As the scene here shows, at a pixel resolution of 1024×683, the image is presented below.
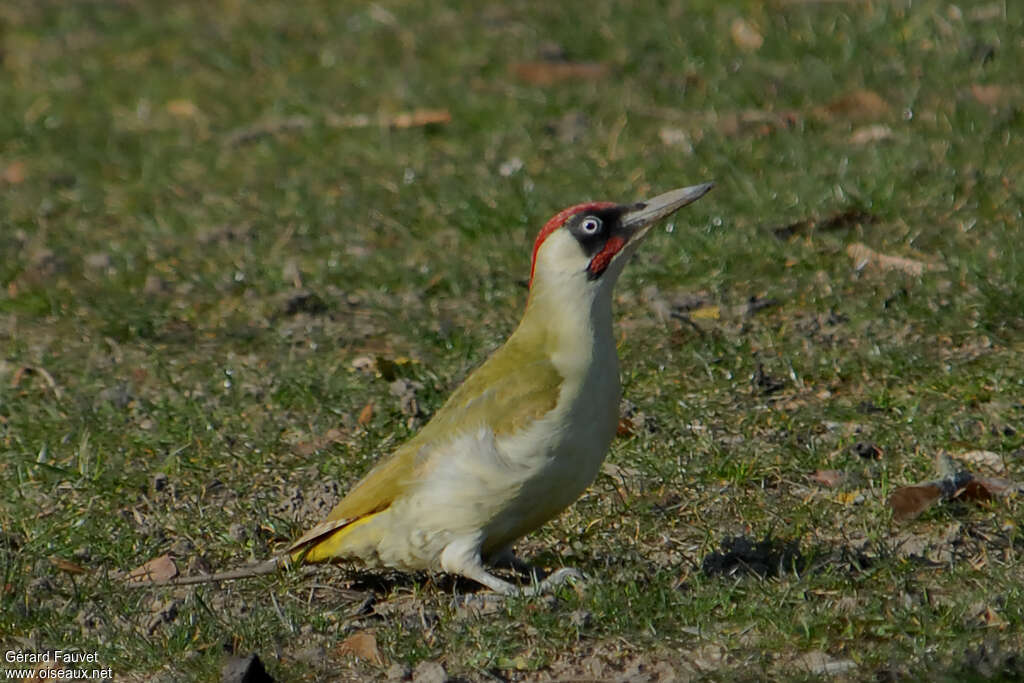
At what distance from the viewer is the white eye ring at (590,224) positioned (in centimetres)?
436

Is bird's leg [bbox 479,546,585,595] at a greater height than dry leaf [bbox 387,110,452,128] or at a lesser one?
greater

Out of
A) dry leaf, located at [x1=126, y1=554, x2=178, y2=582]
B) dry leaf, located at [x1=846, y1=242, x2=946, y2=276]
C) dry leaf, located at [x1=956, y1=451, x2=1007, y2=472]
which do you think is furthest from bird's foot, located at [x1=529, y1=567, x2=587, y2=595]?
dry leaf, located at [x1=846, y1=242, x2=946, y2=276]

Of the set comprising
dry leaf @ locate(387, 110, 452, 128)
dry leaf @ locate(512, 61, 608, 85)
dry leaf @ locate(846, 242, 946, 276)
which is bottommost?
dry leaf @ locate(387, 110, 452, 128)

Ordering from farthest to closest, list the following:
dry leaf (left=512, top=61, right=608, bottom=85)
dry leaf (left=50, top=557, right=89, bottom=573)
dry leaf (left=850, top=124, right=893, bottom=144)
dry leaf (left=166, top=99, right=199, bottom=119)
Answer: dry leaf (left=166, top=99, right=199, bottom=119), dry leaf (left=512, top=61, right=608, bottom=85), dry leaf (left=850, top=124, right=893, bottom=144), dry leaf (left=50, top=557, right=89, bottom=573)

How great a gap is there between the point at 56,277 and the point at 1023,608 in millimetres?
4551

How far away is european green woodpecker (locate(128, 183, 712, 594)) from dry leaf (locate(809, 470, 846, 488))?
3.13ft

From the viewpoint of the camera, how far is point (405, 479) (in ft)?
14.1

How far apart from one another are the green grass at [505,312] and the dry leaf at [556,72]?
0.06m

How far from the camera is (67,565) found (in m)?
4.73

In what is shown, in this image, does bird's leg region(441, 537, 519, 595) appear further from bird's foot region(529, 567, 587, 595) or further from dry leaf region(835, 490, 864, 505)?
dry leaf region(835, 490, 864, 505)

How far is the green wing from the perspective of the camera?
4.17 metres

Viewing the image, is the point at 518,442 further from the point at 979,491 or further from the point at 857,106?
the point at 857,106

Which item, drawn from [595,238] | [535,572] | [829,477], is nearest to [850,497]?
[829,477]

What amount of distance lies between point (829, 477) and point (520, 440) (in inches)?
47.4
